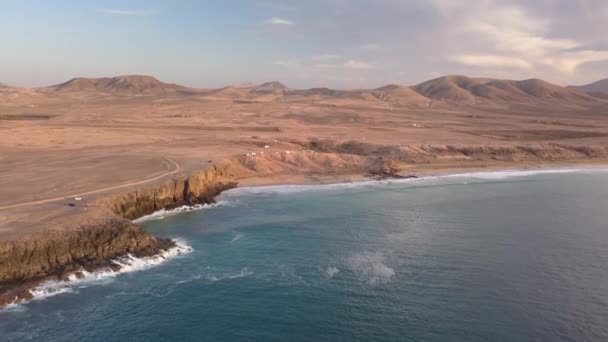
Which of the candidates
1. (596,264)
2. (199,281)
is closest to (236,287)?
(199,281)

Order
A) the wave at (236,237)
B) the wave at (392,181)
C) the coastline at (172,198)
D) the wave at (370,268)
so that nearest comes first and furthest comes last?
the coastline at (172,198) < the wave at (370,268) < the wave at (236,237) < the wave at (392,181)

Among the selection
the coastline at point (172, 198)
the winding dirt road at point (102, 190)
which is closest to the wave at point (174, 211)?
the coastline at point (172, 198)

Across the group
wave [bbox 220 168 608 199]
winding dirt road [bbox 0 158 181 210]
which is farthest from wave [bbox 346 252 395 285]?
winding dirt road [bbox 0 158 181 210]

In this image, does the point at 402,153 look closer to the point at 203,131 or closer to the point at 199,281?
the point at 203,131

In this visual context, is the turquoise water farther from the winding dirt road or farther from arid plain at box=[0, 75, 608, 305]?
the winding dirt road

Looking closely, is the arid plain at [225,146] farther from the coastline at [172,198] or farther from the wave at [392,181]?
the wave at [392,181]
